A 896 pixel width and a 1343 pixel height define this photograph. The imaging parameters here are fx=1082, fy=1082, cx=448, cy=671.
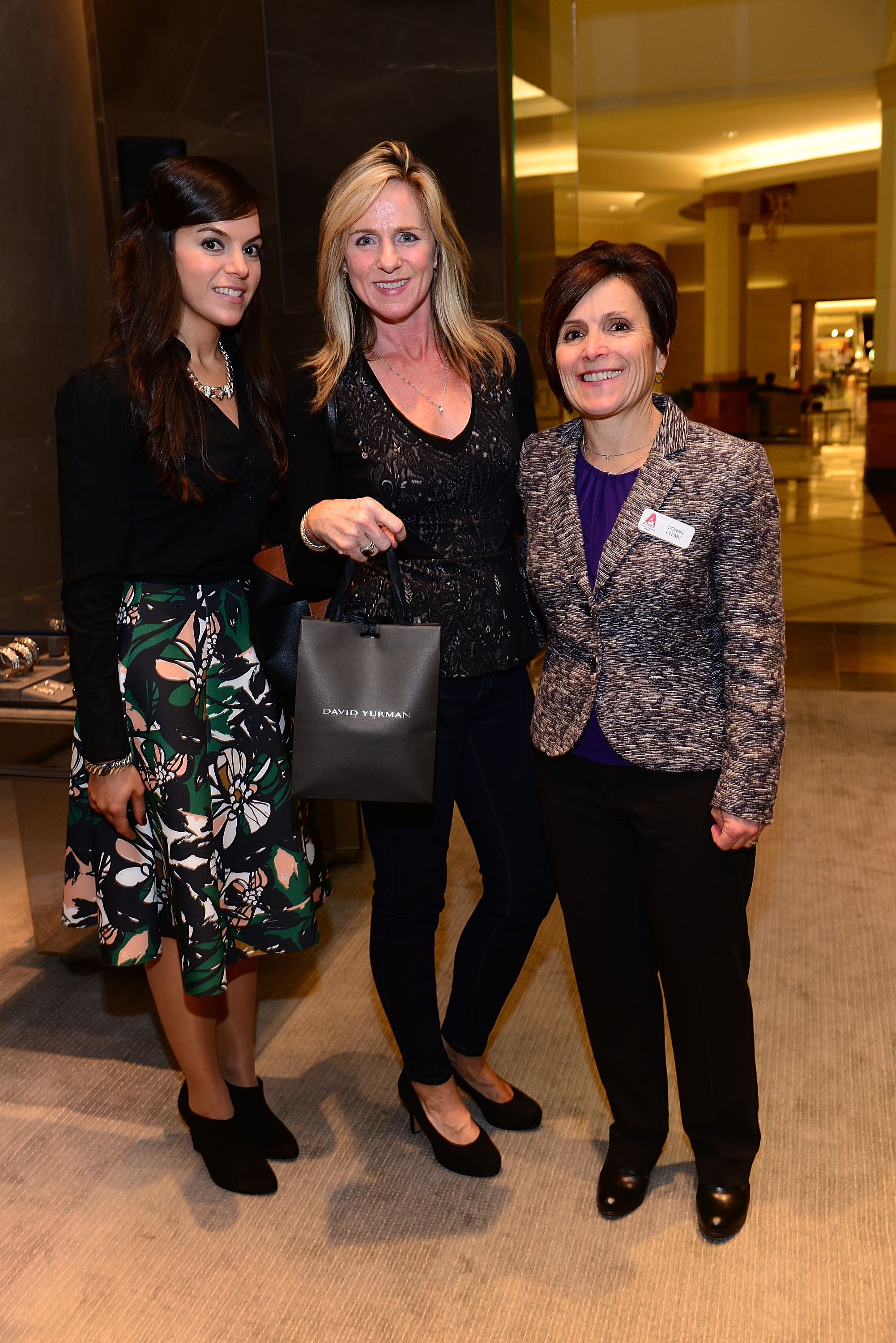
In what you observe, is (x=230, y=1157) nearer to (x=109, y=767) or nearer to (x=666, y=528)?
(x=109, y=767)

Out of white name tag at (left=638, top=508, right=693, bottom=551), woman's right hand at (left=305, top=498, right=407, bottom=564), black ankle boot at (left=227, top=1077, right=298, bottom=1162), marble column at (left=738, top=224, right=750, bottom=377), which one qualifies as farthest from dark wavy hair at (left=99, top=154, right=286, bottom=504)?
marble column at (left=738, top=224, right=750, bottom=377)

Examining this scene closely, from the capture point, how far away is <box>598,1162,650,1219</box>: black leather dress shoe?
78.8 inches

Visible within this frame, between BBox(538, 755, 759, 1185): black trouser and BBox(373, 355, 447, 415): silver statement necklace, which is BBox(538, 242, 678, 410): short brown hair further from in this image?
BBox(538, 755, 759, 1185): black trouser

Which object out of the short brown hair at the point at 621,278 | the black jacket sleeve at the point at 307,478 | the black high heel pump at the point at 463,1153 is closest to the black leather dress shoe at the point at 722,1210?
the black high heel pump at the point at 463,1153

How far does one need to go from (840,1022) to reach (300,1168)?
4.30ft

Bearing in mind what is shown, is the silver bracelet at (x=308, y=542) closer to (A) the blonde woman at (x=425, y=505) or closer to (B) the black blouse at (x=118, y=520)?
(A) the blonde woman at (x=425, y=505)

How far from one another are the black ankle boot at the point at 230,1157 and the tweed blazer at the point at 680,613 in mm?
1066

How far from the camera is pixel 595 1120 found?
90.1 inches

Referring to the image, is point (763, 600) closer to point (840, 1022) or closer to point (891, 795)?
point (840, 1022)

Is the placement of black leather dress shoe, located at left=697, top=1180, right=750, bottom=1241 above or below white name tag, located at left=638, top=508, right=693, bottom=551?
below

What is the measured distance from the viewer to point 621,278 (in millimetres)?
1655

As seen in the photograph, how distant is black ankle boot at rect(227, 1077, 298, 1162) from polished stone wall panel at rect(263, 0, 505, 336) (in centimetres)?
299

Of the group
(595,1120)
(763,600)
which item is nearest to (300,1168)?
(595,1120)

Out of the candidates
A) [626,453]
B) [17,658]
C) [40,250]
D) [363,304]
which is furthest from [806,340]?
[626,453]
